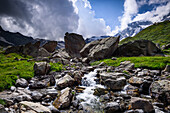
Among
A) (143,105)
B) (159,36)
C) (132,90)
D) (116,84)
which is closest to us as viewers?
(143,105)

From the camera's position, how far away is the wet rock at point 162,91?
25.9 ft

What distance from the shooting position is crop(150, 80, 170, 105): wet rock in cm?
788

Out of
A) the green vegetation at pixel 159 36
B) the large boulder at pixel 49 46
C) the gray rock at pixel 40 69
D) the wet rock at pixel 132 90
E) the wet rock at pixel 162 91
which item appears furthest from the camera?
the large boulder at pixel 49 46

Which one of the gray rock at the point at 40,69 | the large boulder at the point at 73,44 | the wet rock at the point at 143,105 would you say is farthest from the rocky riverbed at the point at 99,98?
the large boulder at the point at 73,44

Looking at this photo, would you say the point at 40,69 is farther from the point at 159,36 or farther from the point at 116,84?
the point at 159,36

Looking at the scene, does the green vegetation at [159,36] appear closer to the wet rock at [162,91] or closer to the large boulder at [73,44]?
the large boulder at [73,44]

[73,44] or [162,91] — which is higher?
[73,44]

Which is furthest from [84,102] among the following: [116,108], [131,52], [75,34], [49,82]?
[75,34]

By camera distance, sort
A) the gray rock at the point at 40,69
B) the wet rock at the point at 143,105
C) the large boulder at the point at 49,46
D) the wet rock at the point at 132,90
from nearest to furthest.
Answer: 1. the wet rock at the point at 143,105
2. the wet rock at the point at 132,90
3. the gray rock at the point at 40,69
4. the large boulder at the point at 49,46

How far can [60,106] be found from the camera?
802 centimetres

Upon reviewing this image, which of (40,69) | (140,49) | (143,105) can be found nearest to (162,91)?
(143,105)

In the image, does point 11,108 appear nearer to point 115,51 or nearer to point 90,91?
point 90,91

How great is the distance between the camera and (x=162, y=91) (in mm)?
8234

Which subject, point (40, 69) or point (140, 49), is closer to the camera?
point (40, 69)
